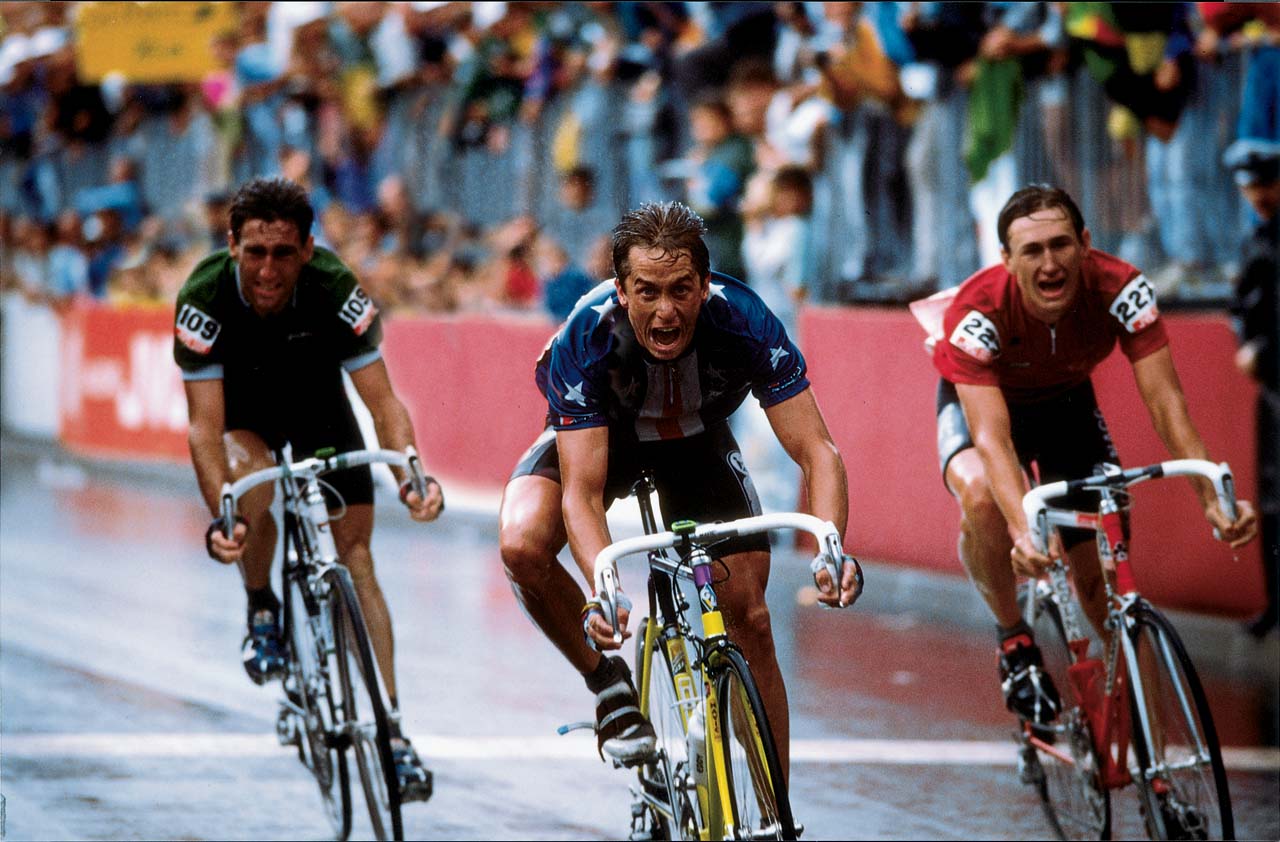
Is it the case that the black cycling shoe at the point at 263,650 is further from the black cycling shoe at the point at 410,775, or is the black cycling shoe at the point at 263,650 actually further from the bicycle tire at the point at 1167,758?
the bicycle tire at the point at 1167,758

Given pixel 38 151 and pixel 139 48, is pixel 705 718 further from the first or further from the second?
pixel 38 151

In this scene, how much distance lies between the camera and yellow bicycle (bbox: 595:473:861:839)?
17.9 ft

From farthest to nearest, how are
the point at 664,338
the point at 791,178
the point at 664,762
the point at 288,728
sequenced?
the point at 791,178, the point at 288,728, the point at 664,762, the point at 664,338

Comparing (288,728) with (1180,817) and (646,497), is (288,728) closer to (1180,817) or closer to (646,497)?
(646,497)

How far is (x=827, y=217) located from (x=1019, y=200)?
7.38 metres

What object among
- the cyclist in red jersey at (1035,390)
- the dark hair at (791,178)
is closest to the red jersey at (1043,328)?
the cyclist in red jersey at (1035,390)

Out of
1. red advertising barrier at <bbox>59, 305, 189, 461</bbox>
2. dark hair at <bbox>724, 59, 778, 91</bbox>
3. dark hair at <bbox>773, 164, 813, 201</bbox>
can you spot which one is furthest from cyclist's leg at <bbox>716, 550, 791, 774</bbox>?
red advertising barrier at <bbox>59, 305, 189, 461</bbox>

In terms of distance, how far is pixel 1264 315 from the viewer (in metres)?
10.7

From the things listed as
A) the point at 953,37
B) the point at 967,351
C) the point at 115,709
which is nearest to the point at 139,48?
the point at 953,37

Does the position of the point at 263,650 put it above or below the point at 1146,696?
above

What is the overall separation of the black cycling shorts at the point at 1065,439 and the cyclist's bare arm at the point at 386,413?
6.14ft

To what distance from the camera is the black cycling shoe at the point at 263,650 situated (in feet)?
26.2

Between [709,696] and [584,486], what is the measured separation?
76cm

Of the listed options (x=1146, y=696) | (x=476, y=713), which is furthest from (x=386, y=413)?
(x=1146, y=696)
